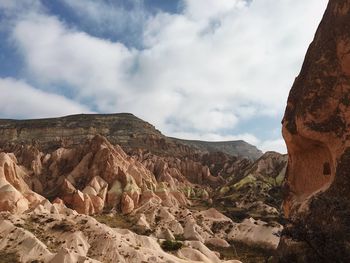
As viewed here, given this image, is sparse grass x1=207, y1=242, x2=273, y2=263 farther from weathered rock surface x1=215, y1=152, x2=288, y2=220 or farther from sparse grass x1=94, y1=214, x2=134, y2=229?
weathered rock surface x1=215, y1=152, x2=288, y2=220

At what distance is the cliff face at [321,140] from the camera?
82.7 ft

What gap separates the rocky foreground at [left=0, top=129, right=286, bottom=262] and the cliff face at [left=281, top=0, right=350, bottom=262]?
24.7 metres

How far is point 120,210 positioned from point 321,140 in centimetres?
7850

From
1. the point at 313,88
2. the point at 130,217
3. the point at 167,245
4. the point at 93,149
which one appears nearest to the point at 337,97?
the point at 313,88

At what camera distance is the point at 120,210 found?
340 feet

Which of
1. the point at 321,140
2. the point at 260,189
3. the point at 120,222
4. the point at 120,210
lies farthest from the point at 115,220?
the point at 321,140

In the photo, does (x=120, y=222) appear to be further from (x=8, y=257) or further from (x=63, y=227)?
(x=8, y=257)

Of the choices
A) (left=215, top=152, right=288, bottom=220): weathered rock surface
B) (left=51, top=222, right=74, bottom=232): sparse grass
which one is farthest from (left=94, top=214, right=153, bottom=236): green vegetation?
(left=215, top=152, right=288, bottom=220): weathered rock surface

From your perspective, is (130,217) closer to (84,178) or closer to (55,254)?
(84,178)

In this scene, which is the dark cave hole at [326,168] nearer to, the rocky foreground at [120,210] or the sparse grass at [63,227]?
the rocky foreground at [120,210]

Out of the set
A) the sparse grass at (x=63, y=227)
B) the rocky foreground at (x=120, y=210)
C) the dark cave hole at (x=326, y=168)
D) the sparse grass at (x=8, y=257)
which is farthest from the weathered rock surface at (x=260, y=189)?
the dark cave hole at (x=326, y=168)

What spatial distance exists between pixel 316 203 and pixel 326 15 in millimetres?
13874

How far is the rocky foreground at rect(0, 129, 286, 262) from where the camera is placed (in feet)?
179

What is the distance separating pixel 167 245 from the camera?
6450cm
